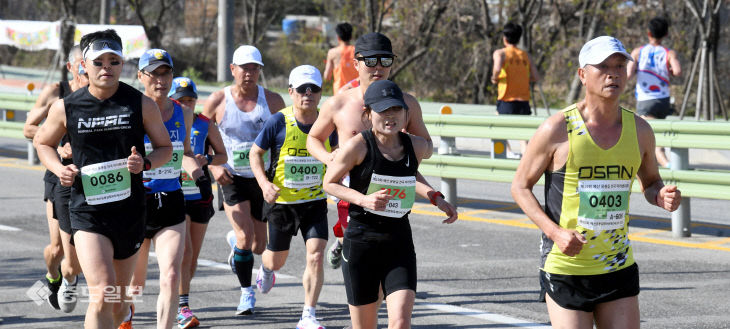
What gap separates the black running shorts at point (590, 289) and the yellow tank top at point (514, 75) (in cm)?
1061

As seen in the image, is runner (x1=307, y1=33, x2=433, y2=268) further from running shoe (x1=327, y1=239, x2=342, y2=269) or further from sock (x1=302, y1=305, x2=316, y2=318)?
running shoe (x1=327, y1=239, x2=342, y2=269)

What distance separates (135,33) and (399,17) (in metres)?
6.80

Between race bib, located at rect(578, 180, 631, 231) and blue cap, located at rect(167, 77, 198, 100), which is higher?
blue cap, located at rect(167, 77, 198, 100)

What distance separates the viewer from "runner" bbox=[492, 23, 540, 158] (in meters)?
15.2

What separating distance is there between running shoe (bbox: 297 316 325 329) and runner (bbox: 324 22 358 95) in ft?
28.6

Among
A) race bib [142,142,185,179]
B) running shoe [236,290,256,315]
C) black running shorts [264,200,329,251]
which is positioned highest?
race bib [142,142,185,179]

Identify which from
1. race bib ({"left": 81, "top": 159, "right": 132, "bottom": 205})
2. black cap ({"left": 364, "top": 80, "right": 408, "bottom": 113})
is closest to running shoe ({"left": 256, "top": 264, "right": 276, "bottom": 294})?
race bib ({"left": 81, "top": 159, "right": 132, "bottom": 205})

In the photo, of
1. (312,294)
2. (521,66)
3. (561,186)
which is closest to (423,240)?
(312,294)

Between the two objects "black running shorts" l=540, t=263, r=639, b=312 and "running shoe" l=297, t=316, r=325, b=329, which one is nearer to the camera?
"black running shorts" l=540, t=263, r=639, b=312

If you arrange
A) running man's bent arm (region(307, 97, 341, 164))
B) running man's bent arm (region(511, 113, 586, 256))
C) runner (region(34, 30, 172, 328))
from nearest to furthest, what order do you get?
running man's bent arm (region(511, 113, 586, 256))
runner (region(34, 30, 172, 328))
running man's bent arm (region(307, 97, 341, 164))

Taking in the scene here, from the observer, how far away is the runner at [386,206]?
5.79 m

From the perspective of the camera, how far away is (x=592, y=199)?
4848mm

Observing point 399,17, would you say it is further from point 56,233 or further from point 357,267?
point 357,267

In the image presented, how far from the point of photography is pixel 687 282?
8.80 m
